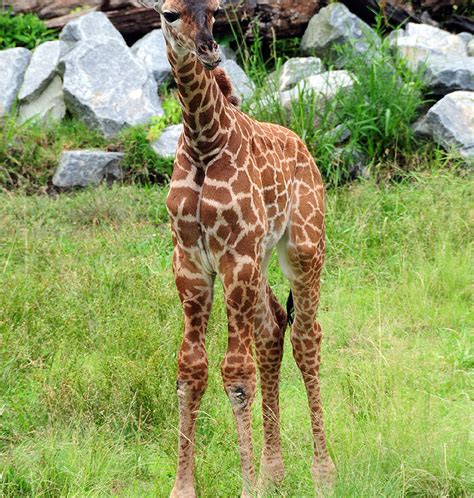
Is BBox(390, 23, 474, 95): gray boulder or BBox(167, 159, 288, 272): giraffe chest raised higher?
BBox(167, 159, 288, 272): giraffe chest

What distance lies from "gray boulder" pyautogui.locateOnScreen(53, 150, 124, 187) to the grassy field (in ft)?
1.66

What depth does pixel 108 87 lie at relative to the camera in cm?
920

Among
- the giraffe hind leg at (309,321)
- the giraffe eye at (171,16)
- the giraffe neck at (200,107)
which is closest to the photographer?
the giraffe eye at (171,16)

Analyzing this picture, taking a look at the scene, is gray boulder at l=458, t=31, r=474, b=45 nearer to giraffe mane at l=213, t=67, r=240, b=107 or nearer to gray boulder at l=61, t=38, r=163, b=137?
gray boulder at l=61, t=38, r=163, b=137

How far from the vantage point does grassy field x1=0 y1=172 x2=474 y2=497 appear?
160 inches

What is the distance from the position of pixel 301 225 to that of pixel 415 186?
12.7ft

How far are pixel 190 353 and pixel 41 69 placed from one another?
6440mm

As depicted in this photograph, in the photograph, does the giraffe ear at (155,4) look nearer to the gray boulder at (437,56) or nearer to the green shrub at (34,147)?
the green shrub at (34,147)

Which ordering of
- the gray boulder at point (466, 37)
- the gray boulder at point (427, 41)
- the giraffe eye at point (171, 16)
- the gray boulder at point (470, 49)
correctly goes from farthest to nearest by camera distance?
1. the gray boulder at point (466, 37)
2. the gray boulder at point (470, 49)
3. the gray boulder at point (427, 41)
4. the giraffe eye at point (171, 16)

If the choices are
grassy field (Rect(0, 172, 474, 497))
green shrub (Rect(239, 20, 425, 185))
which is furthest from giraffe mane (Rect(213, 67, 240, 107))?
green shrub (Rect(239, 20, 425, 185))

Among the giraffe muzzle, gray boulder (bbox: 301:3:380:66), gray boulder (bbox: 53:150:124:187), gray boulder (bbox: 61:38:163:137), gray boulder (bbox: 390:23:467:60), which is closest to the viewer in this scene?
the giraffe muzzle

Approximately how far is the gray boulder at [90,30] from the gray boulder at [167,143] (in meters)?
1.44

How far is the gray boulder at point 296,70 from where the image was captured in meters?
8.95

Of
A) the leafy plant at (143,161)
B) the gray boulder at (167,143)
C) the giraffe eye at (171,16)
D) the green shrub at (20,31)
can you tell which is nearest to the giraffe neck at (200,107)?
the giraffe eye at (171,16)
